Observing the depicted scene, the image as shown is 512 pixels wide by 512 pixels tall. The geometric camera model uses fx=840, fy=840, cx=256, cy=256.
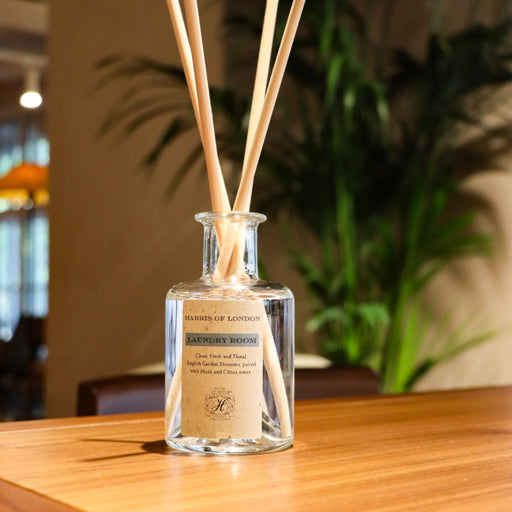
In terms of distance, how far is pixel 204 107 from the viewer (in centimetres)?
68

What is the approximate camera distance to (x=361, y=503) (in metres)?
0.49

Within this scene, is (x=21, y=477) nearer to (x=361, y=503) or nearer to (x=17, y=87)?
(x=361, y=503)

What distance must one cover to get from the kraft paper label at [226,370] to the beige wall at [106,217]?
95.3 inches

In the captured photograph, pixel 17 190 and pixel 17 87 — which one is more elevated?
pixel 17 87

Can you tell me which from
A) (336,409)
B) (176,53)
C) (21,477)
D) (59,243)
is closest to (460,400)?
(336,409)

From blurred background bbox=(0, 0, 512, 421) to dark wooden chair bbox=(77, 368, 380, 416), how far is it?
3.37ft

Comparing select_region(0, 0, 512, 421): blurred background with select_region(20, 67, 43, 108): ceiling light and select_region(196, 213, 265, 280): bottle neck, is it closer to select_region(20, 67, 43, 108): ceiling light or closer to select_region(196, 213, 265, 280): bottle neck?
select_region(196, 213, 265, 280): bottle neck

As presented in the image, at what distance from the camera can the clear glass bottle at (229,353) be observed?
0.64m

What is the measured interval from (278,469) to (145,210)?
3.12 meters

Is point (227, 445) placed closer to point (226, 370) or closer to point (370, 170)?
point (226, 370)

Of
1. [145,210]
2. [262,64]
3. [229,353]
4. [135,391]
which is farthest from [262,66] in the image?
[145,210]

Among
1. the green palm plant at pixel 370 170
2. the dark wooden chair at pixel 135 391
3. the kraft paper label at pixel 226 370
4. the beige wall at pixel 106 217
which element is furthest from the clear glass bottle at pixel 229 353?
the beige wall at pixel 106 217

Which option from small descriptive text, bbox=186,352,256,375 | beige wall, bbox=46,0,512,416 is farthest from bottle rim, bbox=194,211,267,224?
A: beige wall, bbox=46,0,512,416

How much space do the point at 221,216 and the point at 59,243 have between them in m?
3.56
